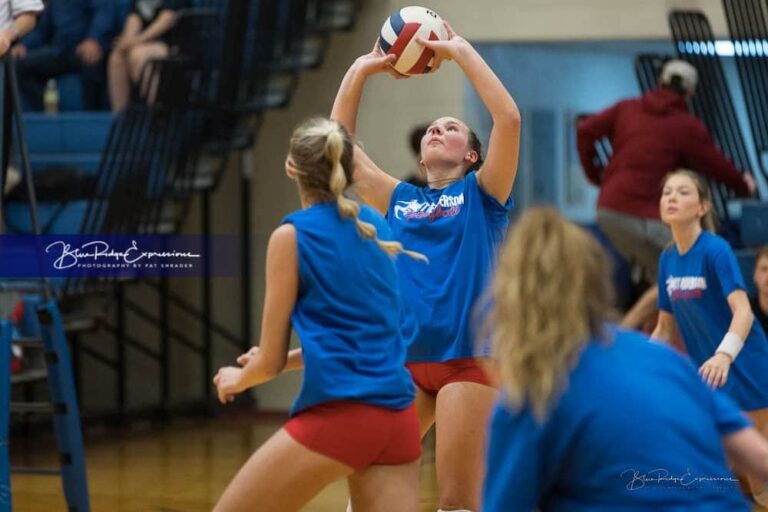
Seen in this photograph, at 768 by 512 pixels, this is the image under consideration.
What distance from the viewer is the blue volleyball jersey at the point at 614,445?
1978 millimetres

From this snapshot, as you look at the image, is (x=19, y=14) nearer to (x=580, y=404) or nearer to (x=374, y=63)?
(x=374, y=63)

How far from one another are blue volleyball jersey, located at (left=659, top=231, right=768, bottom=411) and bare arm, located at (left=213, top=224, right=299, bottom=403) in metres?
2.40

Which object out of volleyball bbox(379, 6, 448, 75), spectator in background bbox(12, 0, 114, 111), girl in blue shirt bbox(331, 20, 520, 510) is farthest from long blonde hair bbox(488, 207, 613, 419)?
spectator in background bbox(12, 0, 114, 111)

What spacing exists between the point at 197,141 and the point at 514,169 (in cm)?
451

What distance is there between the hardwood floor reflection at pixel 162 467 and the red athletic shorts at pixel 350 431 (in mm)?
2775

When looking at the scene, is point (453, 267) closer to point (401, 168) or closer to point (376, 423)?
point (376, 423)

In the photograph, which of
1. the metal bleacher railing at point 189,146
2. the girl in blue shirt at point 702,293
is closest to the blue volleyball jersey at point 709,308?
the girl in blue shirt at point 702,293

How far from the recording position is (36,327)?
5312 millimetres

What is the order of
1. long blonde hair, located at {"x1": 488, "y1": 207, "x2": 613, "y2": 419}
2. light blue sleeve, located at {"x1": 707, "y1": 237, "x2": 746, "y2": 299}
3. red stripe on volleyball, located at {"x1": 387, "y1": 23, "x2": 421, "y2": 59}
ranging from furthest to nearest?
light blue sleeve, located at {"x1": 707, "y1": 237, "x2": 746, "y2": 299}, red stripe on volleyball, located at {"x1": 387, "y1": 23, "x2": 421, "y2": 59}, long blonde hair, located at {"x1": 488, "y1": 207, "x2": 613, "y2": 419}

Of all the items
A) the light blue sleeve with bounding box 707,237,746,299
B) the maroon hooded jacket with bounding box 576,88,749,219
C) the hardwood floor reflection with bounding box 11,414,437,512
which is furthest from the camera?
Answer: the maroon hooded jacket with bounding box 576,88,749,219

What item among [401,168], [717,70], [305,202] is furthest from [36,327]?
[717,70]

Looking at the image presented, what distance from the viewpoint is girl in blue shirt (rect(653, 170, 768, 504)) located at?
198 inches

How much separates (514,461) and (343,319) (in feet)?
3.57

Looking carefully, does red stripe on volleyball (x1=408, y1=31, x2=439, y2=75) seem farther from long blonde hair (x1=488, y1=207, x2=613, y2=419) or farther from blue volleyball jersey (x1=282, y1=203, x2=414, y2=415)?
long blonde hair (x1=488, y1=207, x2=613, y2=419)
